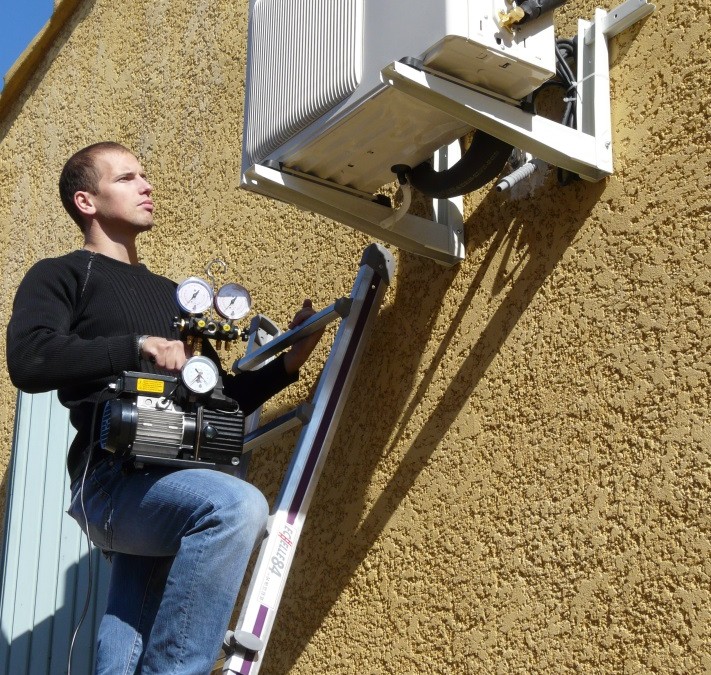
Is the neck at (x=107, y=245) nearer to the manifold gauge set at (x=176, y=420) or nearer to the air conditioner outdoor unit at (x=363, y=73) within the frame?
the air conditioner outdoor unit at (x=363, y=73)

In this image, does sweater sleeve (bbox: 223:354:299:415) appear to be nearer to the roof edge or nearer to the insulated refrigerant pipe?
the insulated refrigerant pipe

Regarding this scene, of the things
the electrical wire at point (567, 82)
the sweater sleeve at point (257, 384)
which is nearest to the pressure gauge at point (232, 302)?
the sweater sleeve at point (257, 384)

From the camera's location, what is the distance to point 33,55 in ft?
20.4

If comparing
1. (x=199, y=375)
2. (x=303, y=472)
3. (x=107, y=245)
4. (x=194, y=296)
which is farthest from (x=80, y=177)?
(x=303, y=472)

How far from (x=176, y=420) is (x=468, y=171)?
0.91 meters

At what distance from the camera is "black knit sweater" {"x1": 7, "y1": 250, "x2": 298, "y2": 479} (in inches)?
98.0

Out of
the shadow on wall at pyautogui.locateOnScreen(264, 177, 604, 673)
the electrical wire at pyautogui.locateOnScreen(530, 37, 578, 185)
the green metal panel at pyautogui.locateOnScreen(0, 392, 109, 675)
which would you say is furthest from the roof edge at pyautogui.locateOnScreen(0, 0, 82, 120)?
the electrical wire at pyautogui.locateOnScreen(530, 37, 578, 185)

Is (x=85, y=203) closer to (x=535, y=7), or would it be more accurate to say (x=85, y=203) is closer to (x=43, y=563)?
(x=535, y=7)

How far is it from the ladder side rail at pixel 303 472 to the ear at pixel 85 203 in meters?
0.75

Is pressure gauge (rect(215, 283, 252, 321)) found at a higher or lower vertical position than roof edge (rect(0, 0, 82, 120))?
lower

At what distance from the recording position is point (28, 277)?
2.69 metres

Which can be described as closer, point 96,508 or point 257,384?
point 96,508

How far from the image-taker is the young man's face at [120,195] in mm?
3022

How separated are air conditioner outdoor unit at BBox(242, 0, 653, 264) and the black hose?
0.18 ft
